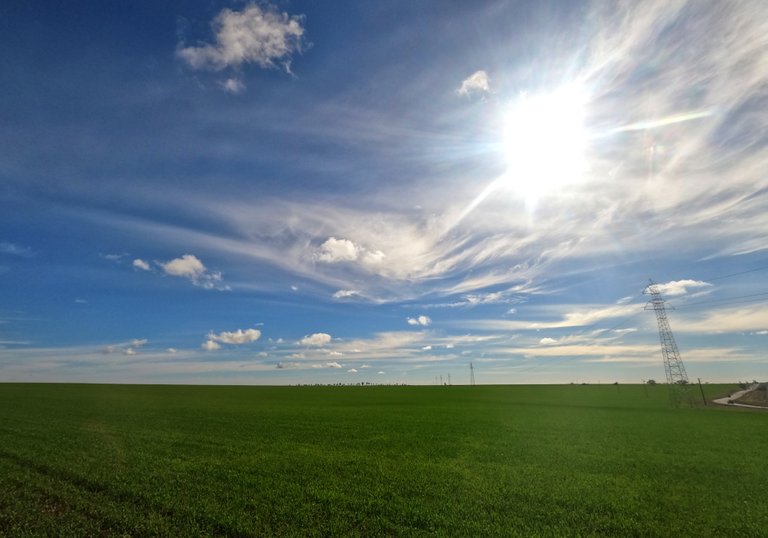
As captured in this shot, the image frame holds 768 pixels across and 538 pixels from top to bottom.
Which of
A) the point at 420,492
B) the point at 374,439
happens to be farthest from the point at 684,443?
the point at 420,492

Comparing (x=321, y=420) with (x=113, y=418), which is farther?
(x=321, y=420)

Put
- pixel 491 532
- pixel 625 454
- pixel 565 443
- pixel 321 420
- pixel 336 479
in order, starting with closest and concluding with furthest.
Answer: pixel 491 532 → pixel 336 479 → pixel 625 454 → pixel 565 443 → pixel 321 420

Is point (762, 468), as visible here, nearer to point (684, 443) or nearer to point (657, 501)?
point (684, 443)

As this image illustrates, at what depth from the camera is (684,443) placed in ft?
111

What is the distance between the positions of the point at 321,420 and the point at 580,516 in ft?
121

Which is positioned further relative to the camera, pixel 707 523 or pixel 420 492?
pixel 420 492

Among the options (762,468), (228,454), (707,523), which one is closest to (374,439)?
(228,454)

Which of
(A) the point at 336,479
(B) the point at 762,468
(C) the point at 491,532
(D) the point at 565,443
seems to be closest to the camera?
(C) the point at 491,532

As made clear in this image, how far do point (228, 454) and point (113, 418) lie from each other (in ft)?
88.6

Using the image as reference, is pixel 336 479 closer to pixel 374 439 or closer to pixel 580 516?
pixel 580 516

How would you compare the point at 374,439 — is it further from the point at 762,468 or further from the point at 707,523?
the point at 762,468

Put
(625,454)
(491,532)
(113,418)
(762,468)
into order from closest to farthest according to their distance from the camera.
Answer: (491,532)
(762,468)
(625,454)
(113,418)

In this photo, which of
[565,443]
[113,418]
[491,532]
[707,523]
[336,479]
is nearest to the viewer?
[491,532]

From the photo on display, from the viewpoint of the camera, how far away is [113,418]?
43.6 meters
